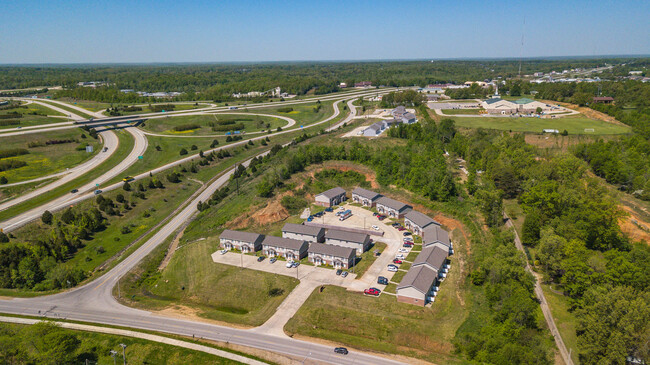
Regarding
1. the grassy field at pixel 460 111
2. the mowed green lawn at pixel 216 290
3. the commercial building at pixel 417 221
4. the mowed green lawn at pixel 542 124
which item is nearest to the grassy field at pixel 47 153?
the mowed green lawn at pixel 216 290

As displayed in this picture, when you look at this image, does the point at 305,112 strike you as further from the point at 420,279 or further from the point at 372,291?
the point at 420,279

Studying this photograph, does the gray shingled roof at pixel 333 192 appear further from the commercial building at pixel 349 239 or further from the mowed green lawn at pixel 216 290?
the mowed green lawn at pixel 216 290

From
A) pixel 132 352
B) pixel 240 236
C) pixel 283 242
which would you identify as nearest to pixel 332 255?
pixel 283 242

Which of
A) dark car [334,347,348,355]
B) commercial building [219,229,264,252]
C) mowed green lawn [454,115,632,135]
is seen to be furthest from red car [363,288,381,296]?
mowed green lawn [454,115,632,135]

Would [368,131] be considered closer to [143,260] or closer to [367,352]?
[143,260]

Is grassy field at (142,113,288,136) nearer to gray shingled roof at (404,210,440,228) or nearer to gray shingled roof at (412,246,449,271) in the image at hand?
gray shingled roof at (404,210,440,228)

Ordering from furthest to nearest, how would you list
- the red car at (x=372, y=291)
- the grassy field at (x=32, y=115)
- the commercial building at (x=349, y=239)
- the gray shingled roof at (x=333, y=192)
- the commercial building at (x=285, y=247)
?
the grassy field at (x=32, y=115)
the gray shingled roof at (x=333, y=192)
the commercial building at (x=349, y=239)
the commercial building at (x=285, y=247)
the red car at (x=372, y=291)

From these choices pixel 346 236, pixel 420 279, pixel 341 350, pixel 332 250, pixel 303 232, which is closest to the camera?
pixel 341 350

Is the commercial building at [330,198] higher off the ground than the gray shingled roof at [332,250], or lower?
higher
